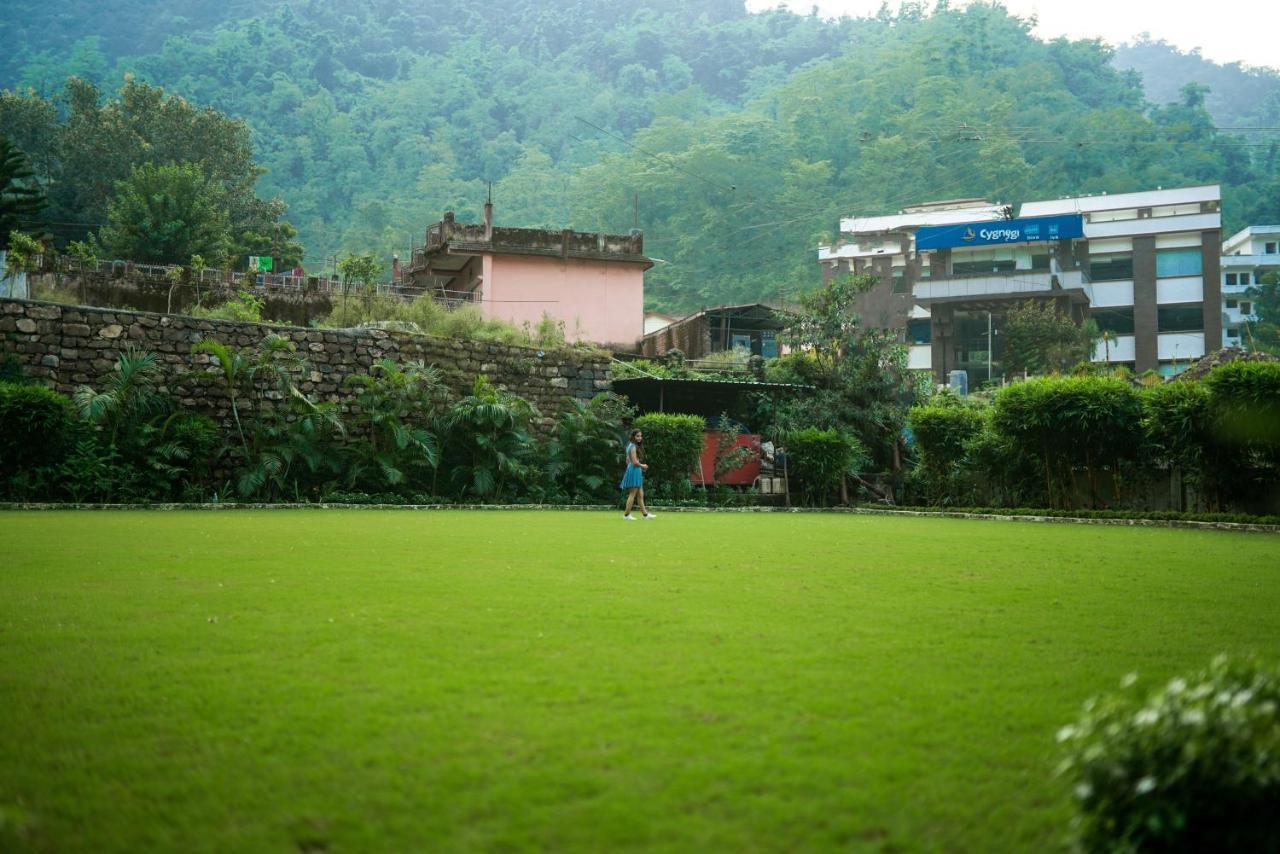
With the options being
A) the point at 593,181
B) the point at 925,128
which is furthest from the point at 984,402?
the point at 925,128

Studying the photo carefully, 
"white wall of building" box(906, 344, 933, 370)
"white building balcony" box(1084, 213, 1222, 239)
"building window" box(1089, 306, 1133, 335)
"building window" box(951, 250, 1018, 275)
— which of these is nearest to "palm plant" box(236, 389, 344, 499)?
"building window" box(951, 250, 1018, 275)

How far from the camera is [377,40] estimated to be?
240 ft

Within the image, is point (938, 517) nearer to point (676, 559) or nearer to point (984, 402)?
point (984, 402)

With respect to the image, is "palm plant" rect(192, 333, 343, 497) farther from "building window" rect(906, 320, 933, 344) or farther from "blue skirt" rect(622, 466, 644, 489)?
"building window" rect(906, 320, 933, 344)

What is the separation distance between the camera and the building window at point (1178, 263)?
54.4m

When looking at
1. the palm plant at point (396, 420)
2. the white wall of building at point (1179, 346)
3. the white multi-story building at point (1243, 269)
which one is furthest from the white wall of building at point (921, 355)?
the palm plant at point (396, 420)

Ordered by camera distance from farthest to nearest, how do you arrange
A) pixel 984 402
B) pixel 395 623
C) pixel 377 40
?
pixel 377 40
pixel 984 402
pixel 395 623

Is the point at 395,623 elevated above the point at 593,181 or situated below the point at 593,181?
below

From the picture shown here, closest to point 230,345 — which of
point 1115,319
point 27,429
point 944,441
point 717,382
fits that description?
point 27,429

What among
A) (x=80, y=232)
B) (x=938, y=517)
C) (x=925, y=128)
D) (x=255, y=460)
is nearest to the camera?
(x=255, y=460)

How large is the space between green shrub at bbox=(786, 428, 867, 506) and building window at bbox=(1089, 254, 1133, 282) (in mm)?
40196

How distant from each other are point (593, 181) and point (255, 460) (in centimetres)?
4763

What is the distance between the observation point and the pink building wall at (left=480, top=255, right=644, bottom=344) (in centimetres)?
3491

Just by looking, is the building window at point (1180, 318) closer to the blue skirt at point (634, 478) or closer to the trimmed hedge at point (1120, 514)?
the trimmed hedge at point (1120, 514)
